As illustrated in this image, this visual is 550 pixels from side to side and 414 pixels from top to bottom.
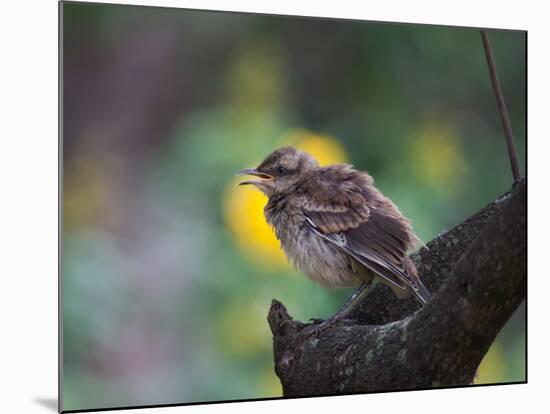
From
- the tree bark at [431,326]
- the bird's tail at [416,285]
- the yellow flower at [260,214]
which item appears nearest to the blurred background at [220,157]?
the yellow flower at [260,214]

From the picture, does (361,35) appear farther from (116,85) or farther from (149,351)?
(149,351)

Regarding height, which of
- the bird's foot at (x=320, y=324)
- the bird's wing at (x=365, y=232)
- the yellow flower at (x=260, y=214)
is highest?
the yellow flower at (x=260, y=214)

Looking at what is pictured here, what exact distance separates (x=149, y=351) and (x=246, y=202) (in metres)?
0.84

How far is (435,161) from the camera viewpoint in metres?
4.73

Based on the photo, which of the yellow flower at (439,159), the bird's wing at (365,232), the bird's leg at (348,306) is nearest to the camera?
the bird's wing at (365,232)

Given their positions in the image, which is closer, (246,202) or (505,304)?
(505,304)

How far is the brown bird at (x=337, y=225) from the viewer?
4324 millimetres

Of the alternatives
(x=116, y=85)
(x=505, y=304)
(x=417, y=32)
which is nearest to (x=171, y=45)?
(x=116, y=85)

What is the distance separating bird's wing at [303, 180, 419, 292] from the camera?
429cm

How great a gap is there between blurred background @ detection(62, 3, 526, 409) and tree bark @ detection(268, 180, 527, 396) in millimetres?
116

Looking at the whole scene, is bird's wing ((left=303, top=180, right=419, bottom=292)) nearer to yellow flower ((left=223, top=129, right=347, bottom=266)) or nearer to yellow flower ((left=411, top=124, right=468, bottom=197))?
yellow flower ((left=223, top=129, right=347, bottom=266))

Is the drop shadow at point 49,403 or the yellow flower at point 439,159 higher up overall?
the yellow flower at point 439,159

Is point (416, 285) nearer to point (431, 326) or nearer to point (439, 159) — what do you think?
point (431, 326)

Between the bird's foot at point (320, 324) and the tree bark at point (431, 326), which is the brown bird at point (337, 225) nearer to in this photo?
the bird's foot at point (320, 324)
